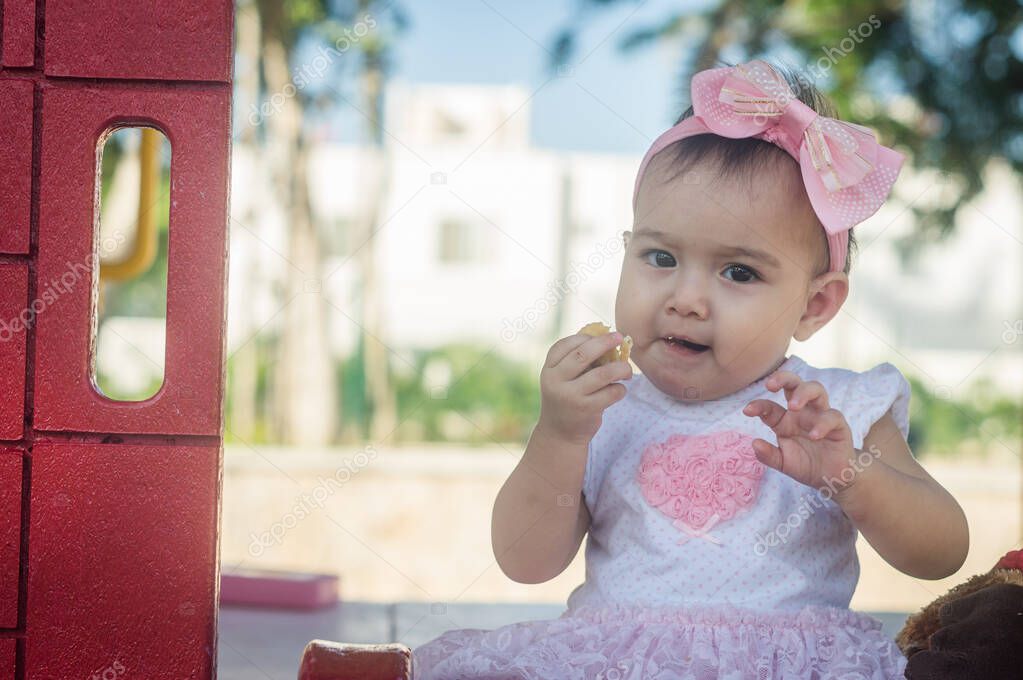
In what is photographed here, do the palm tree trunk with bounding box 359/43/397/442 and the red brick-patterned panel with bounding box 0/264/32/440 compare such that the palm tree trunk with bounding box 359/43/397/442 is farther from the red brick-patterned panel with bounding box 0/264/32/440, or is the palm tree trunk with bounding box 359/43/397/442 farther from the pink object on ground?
the red brick-patterned panel with bounding box 0/264/32/440

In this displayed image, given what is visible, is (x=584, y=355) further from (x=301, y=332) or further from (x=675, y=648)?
(x=301, y=332)

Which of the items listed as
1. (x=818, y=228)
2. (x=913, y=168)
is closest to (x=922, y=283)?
(x=913, y=168)

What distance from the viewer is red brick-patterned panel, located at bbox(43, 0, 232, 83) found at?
137 centimetres

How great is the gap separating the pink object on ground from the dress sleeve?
5.31 ft

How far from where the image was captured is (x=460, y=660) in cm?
Result: 153

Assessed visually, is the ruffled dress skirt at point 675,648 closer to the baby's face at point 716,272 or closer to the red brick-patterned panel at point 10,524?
the baby's face at point 716,272

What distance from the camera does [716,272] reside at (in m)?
1.64

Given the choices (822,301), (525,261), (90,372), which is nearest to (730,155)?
(822,301)

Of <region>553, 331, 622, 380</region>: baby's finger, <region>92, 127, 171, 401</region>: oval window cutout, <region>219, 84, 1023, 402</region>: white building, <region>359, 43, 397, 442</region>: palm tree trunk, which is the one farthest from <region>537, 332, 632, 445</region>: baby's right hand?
<region>219, 84, 1023, 402</region>: white building

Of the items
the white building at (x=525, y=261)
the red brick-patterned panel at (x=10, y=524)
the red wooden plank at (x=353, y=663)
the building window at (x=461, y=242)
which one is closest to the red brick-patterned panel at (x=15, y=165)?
the red brick-patterned panel at (x=10, y=524)

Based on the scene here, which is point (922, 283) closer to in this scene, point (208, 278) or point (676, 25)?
point (676, 25)

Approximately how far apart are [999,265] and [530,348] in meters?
5.81

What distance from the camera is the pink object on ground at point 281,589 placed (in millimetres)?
2879

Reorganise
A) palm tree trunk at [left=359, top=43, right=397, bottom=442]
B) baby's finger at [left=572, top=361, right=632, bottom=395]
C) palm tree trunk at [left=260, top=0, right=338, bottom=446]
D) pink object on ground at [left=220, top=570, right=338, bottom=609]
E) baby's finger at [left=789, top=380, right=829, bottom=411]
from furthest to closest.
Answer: palm tree trunk at [left=359, top=43, right=397, bottom=442] → palm tree trunk at [left=260, top=0, right=338, bottom=446] → pink object on ground at [left=220, top=570, right=338, bottom=609] → baby's finger at [left=572, top=361, right=632, bottom=395] → baby's finger at [left=789, top=380, right=829, bottom=411]
